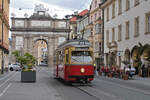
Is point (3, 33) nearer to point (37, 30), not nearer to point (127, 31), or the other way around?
point (127, 31)

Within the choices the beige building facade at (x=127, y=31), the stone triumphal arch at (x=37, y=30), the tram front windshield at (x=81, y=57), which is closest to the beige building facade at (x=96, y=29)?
the beige building facade at (x=127, y=31)

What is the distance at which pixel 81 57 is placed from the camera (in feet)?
69.8

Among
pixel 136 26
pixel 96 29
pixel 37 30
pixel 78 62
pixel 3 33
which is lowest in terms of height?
pixel 78 62

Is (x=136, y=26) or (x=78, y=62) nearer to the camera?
(x=78, y=62)

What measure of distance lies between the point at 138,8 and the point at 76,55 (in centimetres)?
1821

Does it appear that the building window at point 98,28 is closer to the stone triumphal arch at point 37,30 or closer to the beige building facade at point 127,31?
the beige building facade at point 127,31

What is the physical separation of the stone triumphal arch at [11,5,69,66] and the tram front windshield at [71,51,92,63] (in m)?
62.5

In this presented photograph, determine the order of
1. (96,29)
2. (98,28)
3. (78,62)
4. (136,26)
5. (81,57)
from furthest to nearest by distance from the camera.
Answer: (96,29)
(98,28)
(136,26)
(81,57)
(78,62)

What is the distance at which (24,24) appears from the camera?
3302 inches

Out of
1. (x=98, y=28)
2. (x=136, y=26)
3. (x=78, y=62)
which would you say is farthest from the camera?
(x=98, y=28)

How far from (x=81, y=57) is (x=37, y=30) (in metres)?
63.4

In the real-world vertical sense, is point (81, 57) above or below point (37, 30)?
below

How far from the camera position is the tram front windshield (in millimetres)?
21167

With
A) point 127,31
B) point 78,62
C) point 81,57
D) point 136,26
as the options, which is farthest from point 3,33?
point 78,62
